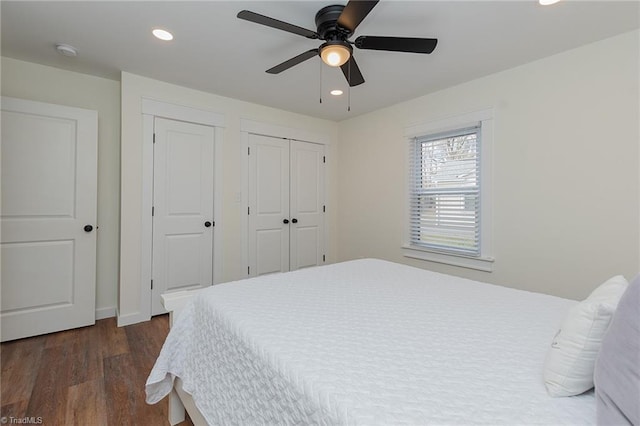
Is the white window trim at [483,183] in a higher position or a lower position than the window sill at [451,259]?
higher

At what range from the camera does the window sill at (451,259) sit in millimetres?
2805

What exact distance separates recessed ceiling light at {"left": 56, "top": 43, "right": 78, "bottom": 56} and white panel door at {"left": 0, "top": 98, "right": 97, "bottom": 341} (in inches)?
18.5

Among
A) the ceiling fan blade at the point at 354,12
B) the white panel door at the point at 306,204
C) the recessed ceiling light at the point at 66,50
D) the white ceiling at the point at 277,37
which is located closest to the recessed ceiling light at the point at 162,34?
the white ceiling at the point at 277,37

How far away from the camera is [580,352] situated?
749 mm

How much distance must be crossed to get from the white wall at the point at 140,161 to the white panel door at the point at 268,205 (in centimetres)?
17

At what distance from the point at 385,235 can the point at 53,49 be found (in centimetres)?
358

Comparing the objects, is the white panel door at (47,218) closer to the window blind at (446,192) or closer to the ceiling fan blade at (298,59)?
the ceiling fan blade at (298,59)

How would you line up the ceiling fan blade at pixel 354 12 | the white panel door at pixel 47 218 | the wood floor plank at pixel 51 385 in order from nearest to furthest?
the ceiling fan blade at pixel 354 12 → the wood floor plank at pixel 51 385 → the white panel door at pixel 47 218

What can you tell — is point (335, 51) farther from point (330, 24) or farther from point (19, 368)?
point (19, 368)

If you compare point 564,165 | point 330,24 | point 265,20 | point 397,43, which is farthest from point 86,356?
point 564,165

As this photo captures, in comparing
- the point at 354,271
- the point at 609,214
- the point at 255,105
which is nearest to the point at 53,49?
the point at 255,105

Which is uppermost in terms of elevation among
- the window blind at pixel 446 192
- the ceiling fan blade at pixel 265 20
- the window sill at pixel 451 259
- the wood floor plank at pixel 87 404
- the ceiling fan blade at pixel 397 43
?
the ceiling fan blade at pixel 265 20

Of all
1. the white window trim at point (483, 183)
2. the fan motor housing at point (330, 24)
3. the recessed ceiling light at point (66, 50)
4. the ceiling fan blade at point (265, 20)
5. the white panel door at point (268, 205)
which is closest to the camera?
the ceiling fan blade at point (265, 20)

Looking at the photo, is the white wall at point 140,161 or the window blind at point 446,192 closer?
the white wall at point 140,161
